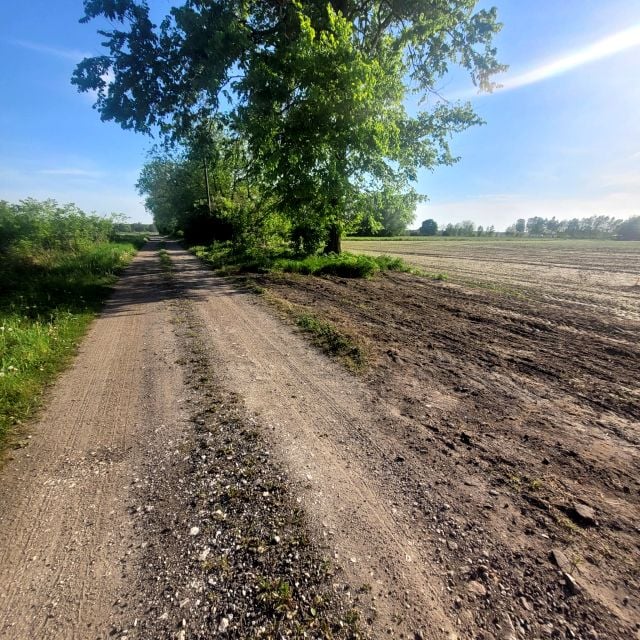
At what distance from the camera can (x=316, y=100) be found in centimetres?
1276

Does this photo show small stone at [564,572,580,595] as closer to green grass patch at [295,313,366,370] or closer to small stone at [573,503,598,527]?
small stone at [573,503,598,527]

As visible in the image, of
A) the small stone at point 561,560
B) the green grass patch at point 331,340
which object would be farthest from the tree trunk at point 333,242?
the small stone at point 561,560

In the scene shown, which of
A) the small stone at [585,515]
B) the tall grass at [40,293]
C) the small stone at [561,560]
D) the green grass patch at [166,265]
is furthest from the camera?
the green grass patch at [166,265]

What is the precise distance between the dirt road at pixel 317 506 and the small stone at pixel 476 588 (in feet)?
0.05

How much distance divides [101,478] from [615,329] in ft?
34.0

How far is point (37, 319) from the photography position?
7.43 m

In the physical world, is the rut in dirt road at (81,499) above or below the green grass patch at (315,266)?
below

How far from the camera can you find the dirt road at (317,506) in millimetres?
1997

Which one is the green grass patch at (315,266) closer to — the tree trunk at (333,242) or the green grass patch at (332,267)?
the green grass patch at (332,267)

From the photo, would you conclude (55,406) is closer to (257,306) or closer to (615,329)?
(257,306)

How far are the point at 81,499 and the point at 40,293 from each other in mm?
10076

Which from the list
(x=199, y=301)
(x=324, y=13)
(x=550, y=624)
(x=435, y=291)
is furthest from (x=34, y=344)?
(x=324, y=13)

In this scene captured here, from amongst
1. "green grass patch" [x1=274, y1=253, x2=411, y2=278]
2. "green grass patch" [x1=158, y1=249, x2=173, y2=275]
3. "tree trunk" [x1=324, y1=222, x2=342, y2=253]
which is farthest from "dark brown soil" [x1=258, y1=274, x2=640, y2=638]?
"green grass patch" [x1=158, y1=249, x2=173, y2=275]

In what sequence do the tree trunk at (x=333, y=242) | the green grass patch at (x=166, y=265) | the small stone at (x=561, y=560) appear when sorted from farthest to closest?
1. the tree trunk at (x=333, y=242)
2. the green grass patch at (x=166, y=265)
3. the small stone at (x=561, y=560)
